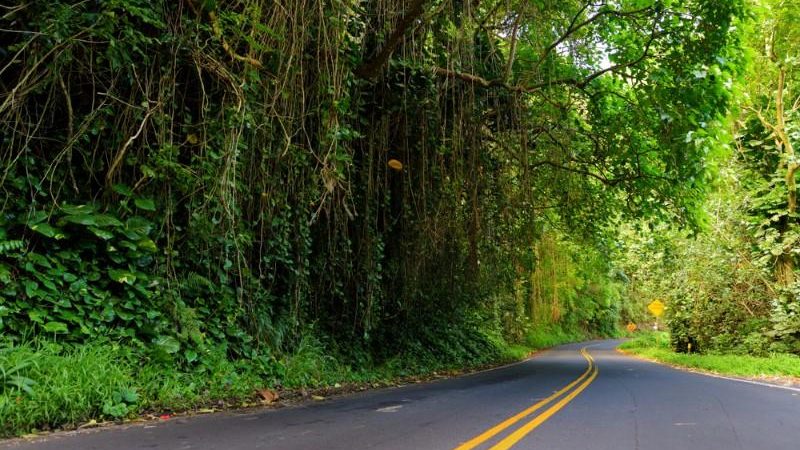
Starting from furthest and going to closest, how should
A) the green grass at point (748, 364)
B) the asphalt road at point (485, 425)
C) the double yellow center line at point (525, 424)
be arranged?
the green grass at point (748, 364)
the double yellow center line at point (525, 424)
the asphalt road at point (485, 425)

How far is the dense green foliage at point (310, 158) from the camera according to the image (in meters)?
6.86

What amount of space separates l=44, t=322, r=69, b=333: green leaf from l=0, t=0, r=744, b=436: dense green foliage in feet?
0.06

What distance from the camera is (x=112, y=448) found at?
15.6 ft

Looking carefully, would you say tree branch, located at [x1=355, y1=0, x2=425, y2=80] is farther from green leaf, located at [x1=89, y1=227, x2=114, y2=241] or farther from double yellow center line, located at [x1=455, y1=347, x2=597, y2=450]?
double yellow center line, located at [x1=455, y1=347, x2=597, y2=450]

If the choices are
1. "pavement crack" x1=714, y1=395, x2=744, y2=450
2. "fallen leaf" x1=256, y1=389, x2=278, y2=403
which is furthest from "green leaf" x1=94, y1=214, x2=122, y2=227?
"pavement crack" x1=714, y1=395, x2=744, y2=450

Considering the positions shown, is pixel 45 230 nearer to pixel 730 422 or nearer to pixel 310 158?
pixel 310 158

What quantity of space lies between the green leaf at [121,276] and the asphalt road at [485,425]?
77.3 inches

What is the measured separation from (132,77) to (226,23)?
135 centimetres

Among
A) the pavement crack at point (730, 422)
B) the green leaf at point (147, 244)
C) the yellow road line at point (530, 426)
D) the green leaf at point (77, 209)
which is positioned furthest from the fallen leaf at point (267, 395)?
the pavement crack at point (730, 422)

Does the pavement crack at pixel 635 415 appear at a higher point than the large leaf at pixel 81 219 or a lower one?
lower

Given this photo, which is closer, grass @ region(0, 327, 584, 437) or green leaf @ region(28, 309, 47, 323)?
grass @ region(0, 327, 584, 437)

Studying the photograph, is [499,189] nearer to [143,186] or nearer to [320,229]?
[320,229]

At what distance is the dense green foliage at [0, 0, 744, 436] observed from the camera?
686 cm

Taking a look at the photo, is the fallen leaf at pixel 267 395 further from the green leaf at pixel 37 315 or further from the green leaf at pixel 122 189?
the green leaf at pixel 122 189
